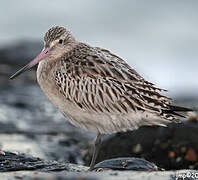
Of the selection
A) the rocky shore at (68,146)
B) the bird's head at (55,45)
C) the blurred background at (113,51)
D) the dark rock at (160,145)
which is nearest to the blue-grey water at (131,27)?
the blurred background at (113,51)

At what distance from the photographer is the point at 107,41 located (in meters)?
25.7

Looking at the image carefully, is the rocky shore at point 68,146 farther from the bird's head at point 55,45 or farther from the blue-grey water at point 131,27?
the blue-grey water at point 131,27

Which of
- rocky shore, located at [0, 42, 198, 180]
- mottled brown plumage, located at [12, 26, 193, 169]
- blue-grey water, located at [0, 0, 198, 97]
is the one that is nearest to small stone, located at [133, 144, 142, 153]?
rocky shore, located at [0, 42, 198, 180]

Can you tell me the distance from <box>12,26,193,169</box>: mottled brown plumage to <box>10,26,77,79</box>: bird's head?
0.43 m

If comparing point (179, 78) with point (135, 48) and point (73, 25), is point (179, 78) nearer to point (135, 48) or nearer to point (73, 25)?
point (135, 48)

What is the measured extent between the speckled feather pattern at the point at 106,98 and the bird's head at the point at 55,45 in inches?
20.1

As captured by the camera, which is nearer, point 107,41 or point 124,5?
point 107,41

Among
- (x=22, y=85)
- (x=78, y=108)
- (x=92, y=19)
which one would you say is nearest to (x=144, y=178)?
(x=78, y=108)

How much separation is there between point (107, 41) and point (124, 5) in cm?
497

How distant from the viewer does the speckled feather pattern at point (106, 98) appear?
25.4ft

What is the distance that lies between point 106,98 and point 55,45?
4.52ft

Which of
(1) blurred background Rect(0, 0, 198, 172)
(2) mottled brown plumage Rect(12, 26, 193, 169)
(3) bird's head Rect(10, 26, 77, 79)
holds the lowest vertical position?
(1) blurred background Rect(0, 0, 198, 172)

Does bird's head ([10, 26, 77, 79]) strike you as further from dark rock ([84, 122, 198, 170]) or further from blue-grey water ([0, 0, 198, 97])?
blue-grey water ([0, 0, 198, 97])

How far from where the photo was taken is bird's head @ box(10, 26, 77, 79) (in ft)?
27.6
